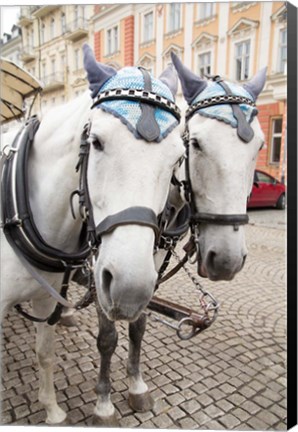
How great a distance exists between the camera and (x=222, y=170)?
1543mm

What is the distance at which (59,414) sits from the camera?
2.03 meters

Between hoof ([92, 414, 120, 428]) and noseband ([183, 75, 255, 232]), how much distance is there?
1.30 meters

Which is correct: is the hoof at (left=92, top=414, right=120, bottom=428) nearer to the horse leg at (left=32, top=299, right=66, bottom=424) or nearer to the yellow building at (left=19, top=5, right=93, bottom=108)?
the horse leg at (left=32, top=299, right=66, bottom=424)

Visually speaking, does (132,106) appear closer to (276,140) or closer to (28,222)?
(28,222)

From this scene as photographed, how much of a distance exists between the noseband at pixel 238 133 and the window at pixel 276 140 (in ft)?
24.8

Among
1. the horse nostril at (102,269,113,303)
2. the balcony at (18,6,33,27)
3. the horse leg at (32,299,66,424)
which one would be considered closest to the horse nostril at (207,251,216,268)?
the horse nostril at (102,269,113,303)

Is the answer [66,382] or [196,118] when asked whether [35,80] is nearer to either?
[196,118]

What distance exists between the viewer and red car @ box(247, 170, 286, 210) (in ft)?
33.5

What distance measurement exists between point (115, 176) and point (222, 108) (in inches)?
36.1

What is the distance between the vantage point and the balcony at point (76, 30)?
2850 millimetres

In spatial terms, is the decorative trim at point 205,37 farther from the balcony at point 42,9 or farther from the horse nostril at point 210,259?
the horse nostril at point 210,259

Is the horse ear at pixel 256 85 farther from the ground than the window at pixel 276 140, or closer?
closer

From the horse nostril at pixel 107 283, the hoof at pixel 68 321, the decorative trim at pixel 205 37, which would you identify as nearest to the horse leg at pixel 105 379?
the horse nostril at pixel 107 283

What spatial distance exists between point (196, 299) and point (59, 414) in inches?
90.7
